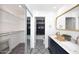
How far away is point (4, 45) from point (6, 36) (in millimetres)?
245

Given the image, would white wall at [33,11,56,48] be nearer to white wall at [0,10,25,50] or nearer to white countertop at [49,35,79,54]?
white wall at [0,10,25,50]

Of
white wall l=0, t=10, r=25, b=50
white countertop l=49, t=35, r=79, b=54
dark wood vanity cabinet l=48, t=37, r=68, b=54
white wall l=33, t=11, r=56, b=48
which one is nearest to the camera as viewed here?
white countertop l=49, t=35, r=79, b=54

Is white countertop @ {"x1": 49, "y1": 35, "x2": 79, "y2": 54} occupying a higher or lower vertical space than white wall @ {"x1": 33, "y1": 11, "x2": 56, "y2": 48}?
lower

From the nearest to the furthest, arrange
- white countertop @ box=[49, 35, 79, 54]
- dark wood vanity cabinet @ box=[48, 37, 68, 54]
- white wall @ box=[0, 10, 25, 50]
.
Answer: white countertop @ box=[49, 35, 79, 54] < dark wood vanity cabinet @ box=[48, 37, 68, 54] < white wall @ box=[0, 10, 25, 50]

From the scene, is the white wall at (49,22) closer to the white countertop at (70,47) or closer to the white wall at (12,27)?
the white wall at (12,27)

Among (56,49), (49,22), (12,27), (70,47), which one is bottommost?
(56,49)

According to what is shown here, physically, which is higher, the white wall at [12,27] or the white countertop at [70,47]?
the white wall at [12,27]

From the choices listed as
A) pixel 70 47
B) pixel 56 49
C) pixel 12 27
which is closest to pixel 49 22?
pixel 56 49

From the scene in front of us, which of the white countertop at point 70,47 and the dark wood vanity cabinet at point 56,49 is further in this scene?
the dark wood vanity cabinet at point 56,49

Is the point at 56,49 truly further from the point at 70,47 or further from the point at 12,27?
the point at 12,27

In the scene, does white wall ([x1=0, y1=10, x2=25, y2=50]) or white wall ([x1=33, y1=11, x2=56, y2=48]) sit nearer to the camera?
white wall ([x1=0, y1=10, x2=25, y2=50])

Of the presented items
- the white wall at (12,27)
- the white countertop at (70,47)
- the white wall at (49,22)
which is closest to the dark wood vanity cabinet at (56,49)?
the white countertop at (70,47)

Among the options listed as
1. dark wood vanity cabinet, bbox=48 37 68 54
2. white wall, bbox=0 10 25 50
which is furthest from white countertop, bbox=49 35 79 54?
white wall, bbox=0 10 25 50
